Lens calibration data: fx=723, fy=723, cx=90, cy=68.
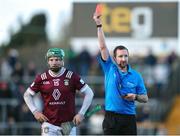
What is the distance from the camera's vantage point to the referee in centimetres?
1180

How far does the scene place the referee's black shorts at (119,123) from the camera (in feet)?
39.1

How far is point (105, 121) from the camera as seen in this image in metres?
12.0

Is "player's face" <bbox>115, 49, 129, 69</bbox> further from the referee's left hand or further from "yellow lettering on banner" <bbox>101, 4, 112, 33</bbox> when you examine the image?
"yellow lettering on banner" <bbox>101, 4, 112, 33</bbox>

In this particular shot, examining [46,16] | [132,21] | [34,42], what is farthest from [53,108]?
[46,16]

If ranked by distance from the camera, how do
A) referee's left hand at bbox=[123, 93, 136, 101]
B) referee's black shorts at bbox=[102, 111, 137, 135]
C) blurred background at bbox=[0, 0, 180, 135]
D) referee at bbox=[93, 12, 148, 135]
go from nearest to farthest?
referee's left hand at bbox=[123, 93, 136, 101] < referee at bbox=[93, 12, 148, 135] < referee's black shorts at bbox=[102, 111, 137, 135] < blurred background at bbox=[0, 0, 180, 135]

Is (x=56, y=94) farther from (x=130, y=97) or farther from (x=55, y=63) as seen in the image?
(x=130, y=97)

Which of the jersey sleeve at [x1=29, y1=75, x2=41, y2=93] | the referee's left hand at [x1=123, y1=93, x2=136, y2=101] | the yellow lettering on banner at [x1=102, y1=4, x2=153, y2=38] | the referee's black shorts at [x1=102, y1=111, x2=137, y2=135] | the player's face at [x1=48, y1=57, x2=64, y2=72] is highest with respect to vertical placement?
the yellow lettering on banner at [x1=102, y1=4, x2=153, y2=38]

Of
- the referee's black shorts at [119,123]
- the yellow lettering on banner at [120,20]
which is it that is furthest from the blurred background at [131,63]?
the referee's black shorts at [119,123]

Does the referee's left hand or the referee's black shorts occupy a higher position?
the referee's left hand

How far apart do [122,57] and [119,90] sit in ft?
1.81

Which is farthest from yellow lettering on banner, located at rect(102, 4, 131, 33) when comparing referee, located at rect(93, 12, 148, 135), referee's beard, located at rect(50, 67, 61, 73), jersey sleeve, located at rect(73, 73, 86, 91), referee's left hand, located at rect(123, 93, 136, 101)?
referee's left hand, located at rect(123, 93, 136, 101)

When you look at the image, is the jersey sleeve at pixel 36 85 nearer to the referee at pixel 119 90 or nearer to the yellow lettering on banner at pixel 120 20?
the referee at pixel 119 90

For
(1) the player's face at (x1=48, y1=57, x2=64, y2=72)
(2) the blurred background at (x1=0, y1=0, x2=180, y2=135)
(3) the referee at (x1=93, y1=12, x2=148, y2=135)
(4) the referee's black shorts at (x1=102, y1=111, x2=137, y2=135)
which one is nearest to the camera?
(1) the player's face at (x1=48, y1=57, x2=64, y2=72)

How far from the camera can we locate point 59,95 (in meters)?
11.7
